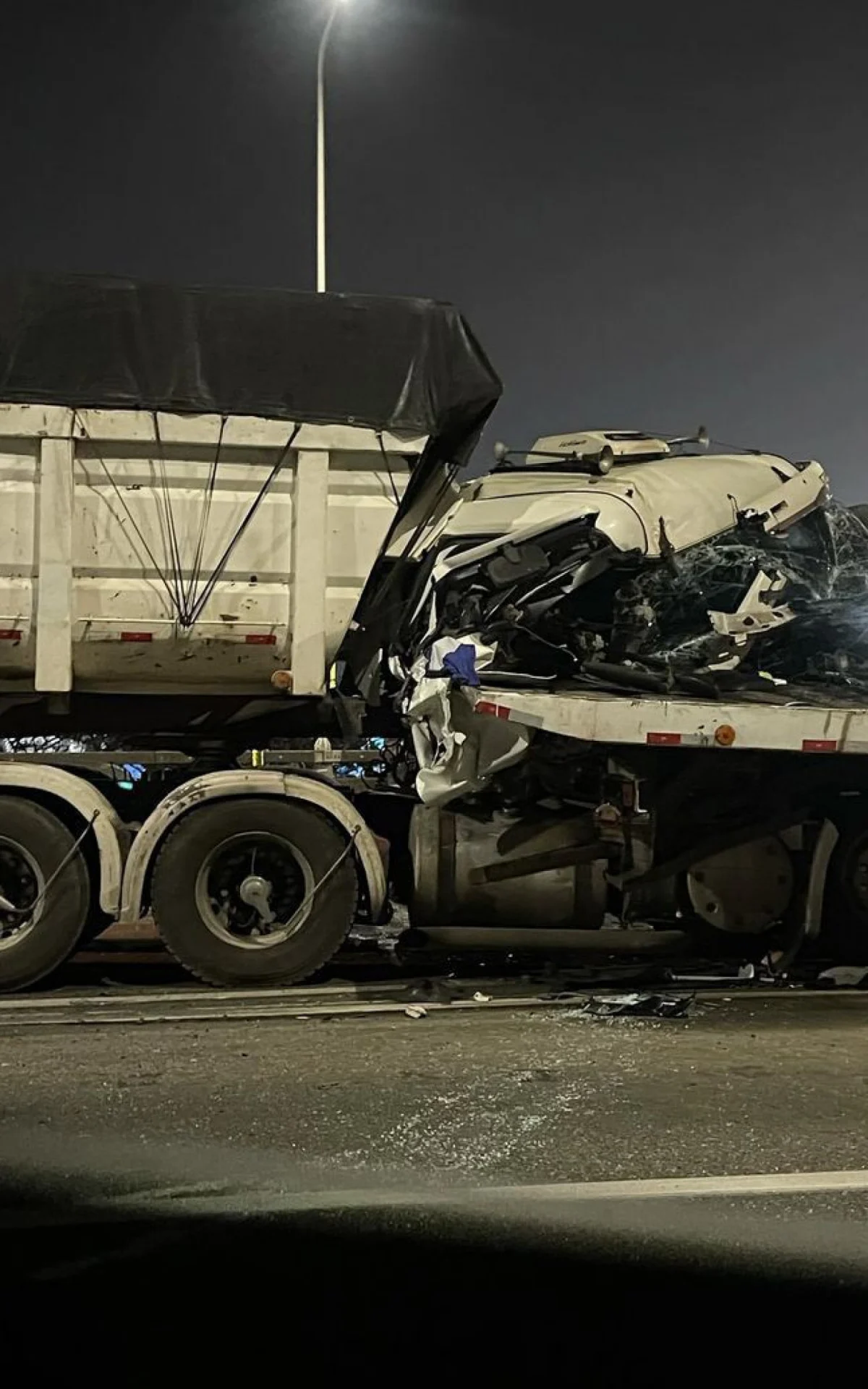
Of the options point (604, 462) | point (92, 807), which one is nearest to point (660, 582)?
point (604, 462)

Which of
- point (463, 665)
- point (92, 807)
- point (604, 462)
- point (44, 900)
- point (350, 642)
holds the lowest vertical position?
point (44, 900)

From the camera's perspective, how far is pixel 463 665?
20.2 feet

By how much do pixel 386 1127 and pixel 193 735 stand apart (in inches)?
131

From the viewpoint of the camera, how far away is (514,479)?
7027 mm

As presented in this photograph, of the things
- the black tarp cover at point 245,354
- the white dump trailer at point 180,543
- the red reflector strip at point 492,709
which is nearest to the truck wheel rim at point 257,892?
the white dump trailer at point 180,543

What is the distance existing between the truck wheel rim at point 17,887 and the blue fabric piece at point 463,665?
2485 mm

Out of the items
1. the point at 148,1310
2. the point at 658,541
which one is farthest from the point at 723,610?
the point at 148,1310

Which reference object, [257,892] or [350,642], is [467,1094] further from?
[350,642]

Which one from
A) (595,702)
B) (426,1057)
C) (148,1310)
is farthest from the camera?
(595,702)

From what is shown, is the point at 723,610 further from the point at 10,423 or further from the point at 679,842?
the point at 10,423

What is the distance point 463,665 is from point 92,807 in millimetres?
2180

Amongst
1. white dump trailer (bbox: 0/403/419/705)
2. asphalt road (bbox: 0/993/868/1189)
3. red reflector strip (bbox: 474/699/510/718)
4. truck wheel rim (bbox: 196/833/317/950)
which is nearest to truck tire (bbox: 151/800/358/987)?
truck wheel rim (bbox: 196/833/317/950)

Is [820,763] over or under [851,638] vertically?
under

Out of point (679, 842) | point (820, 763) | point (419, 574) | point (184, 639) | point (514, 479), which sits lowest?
point (679, 842)
